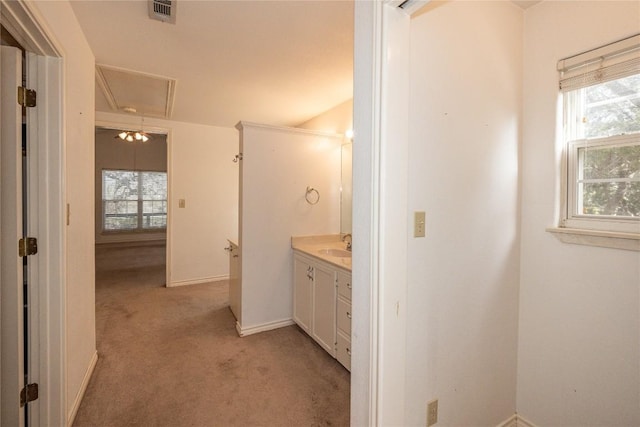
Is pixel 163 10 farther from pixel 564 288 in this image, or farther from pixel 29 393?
pixel 564 288

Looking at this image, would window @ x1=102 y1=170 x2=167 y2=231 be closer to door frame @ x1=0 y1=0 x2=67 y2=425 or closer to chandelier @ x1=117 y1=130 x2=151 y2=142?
chandelier @ x1=117 y1=130 x2=151 y2=142

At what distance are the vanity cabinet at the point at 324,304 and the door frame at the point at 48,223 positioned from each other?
5.45 feet

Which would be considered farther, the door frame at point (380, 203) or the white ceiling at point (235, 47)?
the white ceiling at point (235, 47)

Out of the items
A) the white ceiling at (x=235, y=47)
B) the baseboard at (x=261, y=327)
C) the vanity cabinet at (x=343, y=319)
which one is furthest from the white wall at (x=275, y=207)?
the vanity cabinet at (x=343, y=319)

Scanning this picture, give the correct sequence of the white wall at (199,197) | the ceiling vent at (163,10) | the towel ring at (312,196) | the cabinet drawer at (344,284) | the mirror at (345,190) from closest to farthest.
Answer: the ceiling vent at (163,10), the cabinet drawer at (344,284), the towel ring at (312,196), the mirror at (345,190), the white wall at (199,197)

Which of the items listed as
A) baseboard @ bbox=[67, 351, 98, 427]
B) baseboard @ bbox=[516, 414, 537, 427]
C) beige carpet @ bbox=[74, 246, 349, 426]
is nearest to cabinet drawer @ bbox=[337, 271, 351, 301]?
beige carpet @ bbox=[74, 246, 349, 426]

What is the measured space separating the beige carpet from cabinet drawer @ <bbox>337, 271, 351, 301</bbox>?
23.2 inches

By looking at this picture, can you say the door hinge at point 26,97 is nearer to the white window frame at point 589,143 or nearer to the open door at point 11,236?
the open door at point 11,236

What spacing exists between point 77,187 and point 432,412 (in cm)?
232

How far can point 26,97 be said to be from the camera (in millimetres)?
1431

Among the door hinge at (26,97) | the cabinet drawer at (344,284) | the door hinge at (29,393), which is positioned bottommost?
the door hinge at (29,393)

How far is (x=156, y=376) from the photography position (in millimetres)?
2172

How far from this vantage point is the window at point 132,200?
7.45 meters

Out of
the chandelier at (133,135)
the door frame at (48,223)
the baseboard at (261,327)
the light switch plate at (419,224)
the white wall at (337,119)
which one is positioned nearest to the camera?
the light switch plate at (419,224)
